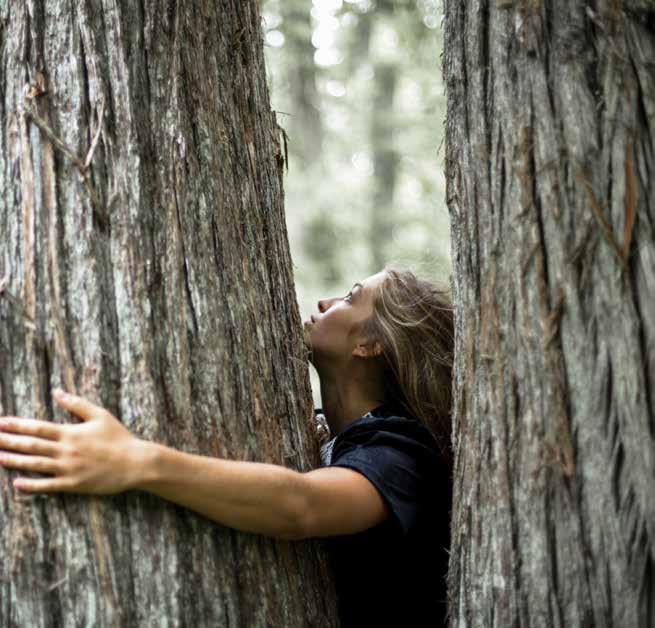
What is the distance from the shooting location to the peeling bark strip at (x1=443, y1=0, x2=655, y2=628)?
1.88 meters

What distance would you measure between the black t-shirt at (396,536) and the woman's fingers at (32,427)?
0.97m

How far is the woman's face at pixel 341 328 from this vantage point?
3123 mm

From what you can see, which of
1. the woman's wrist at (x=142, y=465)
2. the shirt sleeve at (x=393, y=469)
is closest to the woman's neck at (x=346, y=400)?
the shirt sleeve at (x=393, y=469)

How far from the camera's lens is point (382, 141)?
1294cm

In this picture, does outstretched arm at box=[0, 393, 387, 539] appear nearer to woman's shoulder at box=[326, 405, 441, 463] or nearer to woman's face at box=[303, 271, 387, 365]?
woman's shoulder at box=[326, 405, 441, 463]

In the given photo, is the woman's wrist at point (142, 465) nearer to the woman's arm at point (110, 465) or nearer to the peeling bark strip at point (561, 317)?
the woman's arm at point (110, 465)

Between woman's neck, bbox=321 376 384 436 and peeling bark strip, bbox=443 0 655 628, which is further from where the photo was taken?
woman's neck, bbox=321 376 384 436

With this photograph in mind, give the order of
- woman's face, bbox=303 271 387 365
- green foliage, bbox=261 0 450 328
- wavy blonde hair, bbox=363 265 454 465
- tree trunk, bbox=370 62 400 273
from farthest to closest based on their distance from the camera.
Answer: tree trunk, bbox=370 62 400 273 < green foliage, bbox=261 0 450 328 < woman's face, bbox=303 271 387 365 < wavy blonde hair, bbox=363 265 454 465

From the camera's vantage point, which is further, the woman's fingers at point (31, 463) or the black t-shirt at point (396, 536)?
the black t-shirt at point (396, 536)

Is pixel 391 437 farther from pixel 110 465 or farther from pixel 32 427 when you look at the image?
pixel 32 427

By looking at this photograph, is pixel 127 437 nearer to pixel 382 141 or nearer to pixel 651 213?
pixel 651 213

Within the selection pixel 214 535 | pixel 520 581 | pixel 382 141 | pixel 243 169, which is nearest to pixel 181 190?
pixel 243 169

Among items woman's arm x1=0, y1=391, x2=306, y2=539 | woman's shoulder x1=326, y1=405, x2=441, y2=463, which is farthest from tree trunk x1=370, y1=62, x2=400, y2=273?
woman's arm x1=0, y1=391, x2=306, y2=539

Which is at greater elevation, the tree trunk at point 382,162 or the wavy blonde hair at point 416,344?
the tree trunk at point 382,162
